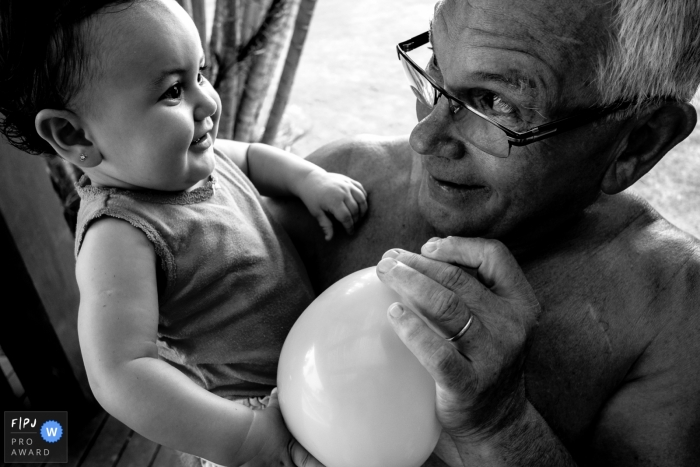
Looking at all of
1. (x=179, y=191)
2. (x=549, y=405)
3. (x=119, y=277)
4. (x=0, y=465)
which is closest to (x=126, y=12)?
(x=179, y=191)

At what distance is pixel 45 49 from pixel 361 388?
85 cm

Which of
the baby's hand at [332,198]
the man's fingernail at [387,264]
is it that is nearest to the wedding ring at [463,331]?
the man's fingernail at [387,264]

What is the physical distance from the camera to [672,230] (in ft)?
4.42

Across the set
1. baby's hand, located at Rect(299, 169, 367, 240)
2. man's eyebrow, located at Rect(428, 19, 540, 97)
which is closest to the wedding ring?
man's eyebrow, located at Rect(428, 19, 540, 97)

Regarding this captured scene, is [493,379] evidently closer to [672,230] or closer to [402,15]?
[672,230]

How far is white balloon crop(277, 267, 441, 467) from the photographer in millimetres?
1062

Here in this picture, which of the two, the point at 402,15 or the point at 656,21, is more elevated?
the point at 656,21

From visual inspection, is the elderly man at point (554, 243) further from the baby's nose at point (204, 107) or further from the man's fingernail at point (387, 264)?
the baby's nose at point (204, 107)

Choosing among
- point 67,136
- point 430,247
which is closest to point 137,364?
point 67,136

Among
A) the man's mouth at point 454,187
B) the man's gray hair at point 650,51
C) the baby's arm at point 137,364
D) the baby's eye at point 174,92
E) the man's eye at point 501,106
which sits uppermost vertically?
the man's gray hair at point 650,51

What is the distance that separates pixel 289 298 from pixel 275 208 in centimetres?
38

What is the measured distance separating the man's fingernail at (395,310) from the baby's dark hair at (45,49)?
28.0 inches

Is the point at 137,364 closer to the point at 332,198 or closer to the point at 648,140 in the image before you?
the point at 332,198

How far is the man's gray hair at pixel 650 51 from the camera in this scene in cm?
107
